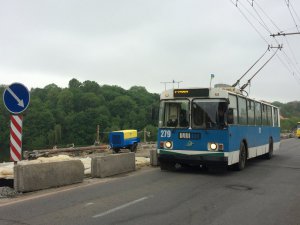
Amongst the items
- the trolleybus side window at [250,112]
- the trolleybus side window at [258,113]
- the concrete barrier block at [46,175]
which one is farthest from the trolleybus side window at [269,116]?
the concrete barrier block at [46,175]

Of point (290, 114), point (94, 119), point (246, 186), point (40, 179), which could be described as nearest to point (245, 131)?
point (246, 186)

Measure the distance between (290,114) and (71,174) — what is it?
124 metres

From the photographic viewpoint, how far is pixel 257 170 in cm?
1634

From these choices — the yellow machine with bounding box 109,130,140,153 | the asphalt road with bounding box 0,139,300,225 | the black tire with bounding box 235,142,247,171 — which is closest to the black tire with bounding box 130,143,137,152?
the yellow machine with bounding box 109,130,140,153

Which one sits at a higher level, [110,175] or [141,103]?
[141,103]

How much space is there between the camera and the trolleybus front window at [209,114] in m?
14.1

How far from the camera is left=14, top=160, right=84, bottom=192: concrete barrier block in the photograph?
10.5m

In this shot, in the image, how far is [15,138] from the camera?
1171cm

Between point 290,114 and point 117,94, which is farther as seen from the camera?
point 290,114

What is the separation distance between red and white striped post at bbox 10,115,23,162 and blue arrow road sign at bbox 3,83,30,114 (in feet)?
1.42

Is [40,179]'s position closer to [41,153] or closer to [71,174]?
[71,174]

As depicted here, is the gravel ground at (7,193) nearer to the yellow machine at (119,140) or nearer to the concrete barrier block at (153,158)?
the concrete barrier block at (153,158)

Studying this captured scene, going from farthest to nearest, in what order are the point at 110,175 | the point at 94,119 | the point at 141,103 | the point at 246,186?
the point at 141,103 < the point at 94,119 < the point at 110,175 < the point at 246,186

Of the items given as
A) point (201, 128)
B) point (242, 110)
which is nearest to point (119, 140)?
A: point (242, 110)
